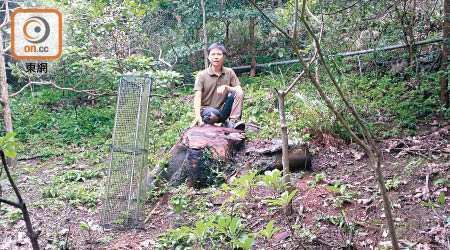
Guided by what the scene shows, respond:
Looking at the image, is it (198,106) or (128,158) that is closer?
(128,158)

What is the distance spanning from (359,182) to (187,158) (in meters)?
2.06

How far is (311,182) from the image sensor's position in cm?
455

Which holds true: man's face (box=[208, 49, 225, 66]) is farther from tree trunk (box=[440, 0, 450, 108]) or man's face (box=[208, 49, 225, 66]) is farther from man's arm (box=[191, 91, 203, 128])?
tree trunk (box=[440, 0, 450, 108])

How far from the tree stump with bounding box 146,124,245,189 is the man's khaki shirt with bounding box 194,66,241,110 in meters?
0.45

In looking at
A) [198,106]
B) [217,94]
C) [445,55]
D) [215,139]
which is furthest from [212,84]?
[445,55]

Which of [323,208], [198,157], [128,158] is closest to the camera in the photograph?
[323,208]

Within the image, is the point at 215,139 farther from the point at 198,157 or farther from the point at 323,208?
the point at 323,208

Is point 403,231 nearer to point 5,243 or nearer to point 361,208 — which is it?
point 361,208

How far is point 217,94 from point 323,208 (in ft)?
7.81

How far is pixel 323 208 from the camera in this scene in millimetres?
3975

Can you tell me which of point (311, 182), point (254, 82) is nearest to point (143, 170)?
point (311, 182)

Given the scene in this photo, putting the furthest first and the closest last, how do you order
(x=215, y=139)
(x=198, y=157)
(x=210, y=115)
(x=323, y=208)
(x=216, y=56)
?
1. (x=210, y=115)
2. (x=216, y=56)
3. (x=215, y=139)
4. (x=198, y=157)
5. (x=323, y=208)

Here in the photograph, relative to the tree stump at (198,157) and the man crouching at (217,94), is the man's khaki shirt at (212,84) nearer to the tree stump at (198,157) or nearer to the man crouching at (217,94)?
the man crouching at (217,94)

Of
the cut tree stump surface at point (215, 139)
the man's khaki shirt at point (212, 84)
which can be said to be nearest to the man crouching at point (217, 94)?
the man's khaki shirt at point (212, 84)
